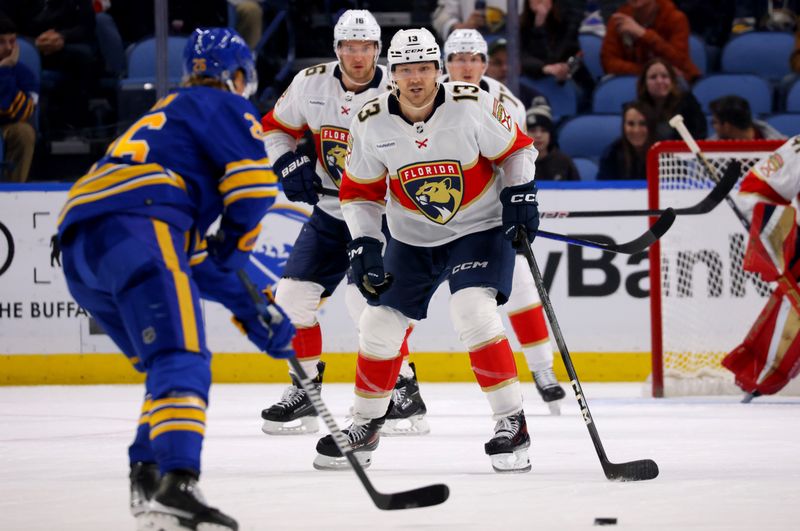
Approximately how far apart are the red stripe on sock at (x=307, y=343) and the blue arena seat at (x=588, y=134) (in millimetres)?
2446

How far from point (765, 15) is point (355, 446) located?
469 centimetres

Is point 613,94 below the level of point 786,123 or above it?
Answer: above

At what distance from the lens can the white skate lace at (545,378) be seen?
A: 5.31 m

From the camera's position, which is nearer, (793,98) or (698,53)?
(793,98)

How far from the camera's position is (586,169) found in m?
6.73

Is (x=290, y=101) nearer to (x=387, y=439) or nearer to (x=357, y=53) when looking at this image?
(x=357, y=53)

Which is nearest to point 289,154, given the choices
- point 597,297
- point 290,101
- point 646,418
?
point 290,101

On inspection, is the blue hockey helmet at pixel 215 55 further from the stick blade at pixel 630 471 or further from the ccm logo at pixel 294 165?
the ccm logo at pixel 294 165

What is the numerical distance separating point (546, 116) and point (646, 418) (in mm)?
1945

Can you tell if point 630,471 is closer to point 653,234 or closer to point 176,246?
point 653,234

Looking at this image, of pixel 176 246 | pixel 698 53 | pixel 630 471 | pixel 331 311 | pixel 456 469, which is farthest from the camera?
pixel 698 53

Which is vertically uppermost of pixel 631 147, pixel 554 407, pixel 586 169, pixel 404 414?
pixel 631 147

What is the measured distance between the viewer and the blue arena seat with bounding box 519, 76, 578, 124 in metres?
7.29

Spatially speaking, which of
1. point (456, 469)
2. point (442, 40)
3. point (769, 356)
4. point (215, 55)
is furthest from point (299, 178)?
point (442, 40)
